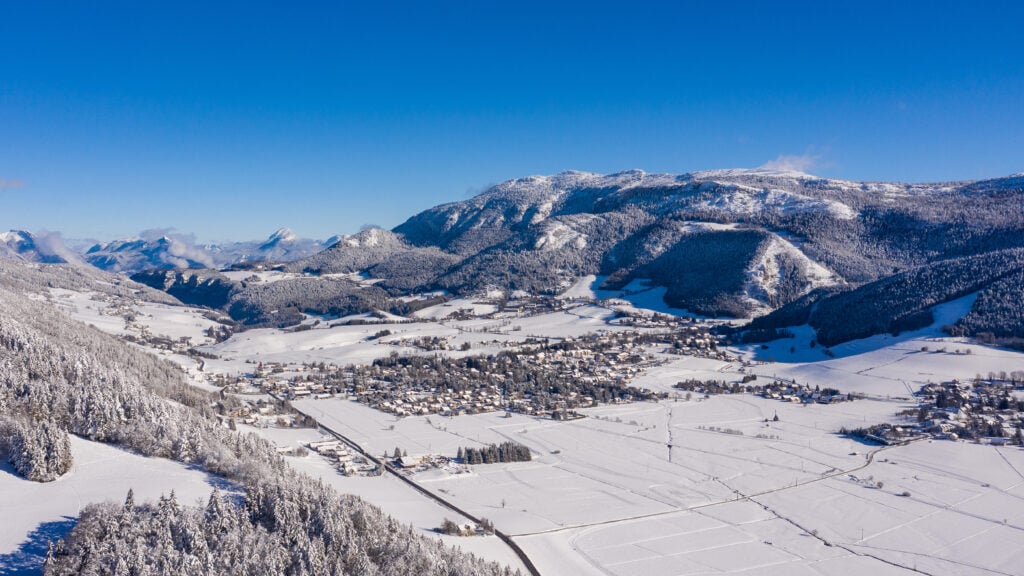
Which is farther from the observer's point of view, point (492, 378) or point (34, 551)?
point (492, 378)

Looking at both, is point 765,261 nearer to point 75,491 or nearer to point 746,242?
point 746,242

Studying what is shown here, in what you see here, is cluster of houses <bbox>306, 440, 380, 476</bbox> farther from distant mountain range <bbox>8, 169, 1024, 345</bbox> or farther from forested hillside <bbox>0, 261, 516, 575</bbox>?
distant mountain range <bbox>8, 169, 1024, 345</bbox>

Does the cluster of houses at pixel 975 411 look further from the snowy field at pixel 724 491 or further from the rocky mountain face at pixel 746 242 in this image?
the rocky mountain face at pixel 746 242

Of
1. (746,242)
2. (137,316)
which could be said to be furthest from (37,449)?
(746,242)

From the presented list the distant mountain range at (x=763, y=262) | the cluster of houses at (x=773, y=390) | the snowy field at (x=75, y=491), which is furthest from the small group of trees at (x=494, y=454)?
the distant mountain range at (x=763, y=262)

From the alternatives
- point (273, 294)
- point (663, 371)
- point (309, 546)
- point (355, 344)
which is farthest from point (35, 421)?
point (273, 294)

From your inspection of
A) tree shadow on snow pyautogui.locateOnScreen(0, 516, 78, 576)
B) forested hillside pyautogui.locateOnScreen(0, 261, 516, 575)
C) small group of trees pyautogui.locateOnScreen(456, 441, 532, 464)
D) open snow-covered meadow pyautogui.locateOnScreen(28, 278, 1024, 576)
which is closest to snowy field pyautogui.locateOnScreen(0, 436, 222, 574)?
tree shadow on snow pyautogui.locateOnScreen(0, 516, 78, 576)
